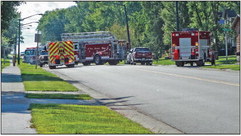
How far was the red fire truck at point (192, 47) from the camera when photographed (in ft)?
163

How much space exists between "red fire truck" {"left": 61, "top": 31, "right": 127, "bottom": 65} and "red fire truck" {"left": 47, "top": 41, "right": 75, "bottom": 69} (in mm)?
3281

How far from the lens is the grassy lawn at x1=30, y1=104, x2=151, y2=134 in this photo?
11.9 meters

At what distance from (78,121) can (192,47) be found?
122ft

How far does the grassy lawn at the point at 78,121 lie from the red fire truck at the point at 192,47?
32867 mm

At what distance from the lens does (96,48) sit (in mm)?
61688

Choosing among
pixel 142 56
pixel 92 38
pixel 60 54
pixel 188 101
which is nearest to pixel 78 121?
pixel 188 101

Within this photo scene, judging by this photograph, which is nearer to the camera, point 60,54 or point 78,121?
point 78,121

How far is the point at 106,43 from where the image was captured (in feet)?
201

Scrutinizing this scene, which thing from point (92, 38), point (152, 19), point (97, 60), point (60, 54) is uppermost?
point (152, 19)

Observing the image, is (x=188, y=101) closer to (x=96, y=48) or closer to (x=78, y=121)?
(x=78, y=121)

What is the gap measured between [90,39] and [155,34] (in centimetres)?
3791

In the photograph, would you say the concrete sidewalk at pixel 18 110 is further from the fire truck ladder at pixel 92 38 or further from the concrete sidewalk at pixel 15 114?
the fire truck ladder at pixel 92 38

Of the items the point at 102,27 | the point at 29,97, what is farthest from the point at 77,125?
the point at 102,27

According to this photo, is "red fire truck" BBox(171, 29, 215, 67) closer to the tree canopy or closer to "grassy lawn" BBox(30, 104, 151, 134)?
the tree canopy
